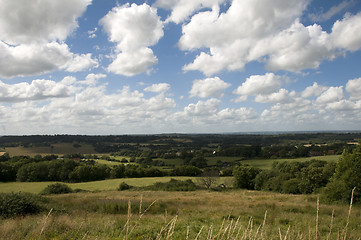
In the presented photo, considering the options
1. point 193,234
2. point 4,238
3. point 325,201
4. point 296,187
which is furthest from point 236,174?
point 4,238

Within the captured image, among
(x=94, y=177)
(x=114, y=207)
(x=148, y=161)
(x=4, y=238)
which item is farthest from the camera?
(x=148, y=161)

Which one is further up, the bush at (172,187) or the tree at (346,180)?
the tree at (346,180)

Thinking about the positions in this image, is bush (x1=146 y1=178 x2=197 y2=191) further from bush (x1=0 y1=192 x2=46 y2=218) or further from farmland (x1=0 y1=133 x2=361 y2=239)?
bush (x1=0 y1=192 x2=46 y2=218)

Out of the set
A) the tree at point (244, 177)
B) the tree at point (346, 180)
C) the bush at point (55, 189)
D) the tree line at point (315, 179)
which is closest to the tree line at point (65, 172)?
the bush at point (55, 189)

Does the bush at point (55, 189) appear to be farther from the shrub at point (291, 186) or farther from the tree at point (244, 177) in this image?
the shrub at point (291, 186)

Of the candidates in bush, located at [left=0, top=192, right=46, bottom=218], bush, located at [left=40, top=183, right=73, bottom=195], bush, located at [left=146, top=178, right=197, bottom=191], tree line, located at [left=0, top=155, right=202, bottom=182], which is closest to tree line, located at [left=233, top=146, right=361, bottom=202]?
bush, located at [left=146, top=178, right=197, bottom=191]

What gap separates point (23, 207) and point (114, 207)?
558 centimetres

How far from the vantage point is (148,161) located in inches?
3981

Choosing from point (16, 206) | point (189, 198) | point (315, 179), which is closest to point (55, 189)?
point (189, 198)

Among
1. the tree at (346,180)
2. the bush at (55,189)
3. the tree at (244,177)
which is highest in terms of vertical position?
the tree at (346,180)

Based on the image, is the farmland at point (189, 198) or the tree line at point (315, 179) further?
the tree line at point (315, 179)

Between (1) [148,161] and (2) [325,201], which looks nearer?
(2) [325,201]

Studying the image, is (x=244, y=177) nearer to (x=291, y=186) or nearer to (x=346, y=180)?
(x=291, y=186)

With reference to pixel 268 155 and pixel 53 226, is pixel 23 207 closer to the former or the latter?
pixel 53 226
